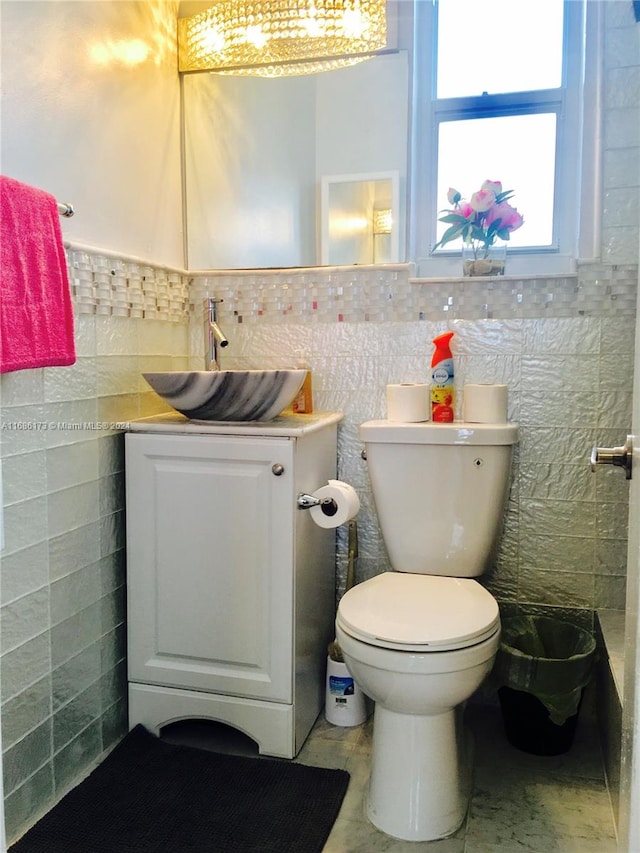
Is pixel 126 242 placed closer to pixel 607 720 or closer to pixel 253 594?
pixel 253 594

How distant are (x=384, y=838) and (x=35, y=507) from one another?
1019 mm

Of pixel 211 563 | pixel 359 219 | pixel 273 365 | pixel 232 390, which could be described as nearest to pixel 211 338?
pixel 273 365

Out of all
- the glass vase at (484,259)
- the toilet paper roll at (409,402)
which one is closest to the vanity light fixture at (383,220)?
the glass vase at (484,259)

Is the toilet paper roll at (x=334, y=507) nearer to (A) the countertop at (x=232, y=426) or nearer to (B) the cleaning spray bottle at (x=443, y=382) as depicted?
(A) the countertop at (x=232, y=426)

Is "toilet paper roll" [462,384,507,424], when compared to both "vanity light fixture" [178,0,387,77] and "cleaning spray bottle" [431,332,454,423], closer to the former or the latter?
"cleaning spray bottle" [431,332,454,423]

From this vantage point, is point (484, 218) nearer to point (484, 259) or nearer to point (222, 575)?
point (484, 259)

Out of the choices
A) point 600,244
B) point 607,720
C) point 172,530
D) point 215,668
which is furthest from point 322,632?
point 600,244

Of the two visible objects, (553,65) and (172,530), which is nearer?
(172,530)

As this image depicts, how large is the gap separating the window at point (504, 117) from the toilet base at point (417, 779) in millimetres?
1236

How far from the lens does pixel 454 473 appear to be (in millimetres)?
1838

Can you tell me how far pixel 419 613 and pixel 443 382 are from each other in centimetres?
69

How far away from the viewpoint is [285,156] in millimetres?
2178

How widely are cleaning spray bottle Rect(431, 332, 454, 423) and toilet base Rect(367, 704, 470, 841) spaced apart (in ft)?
2.57

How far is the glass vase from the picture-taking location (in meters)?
2.00
